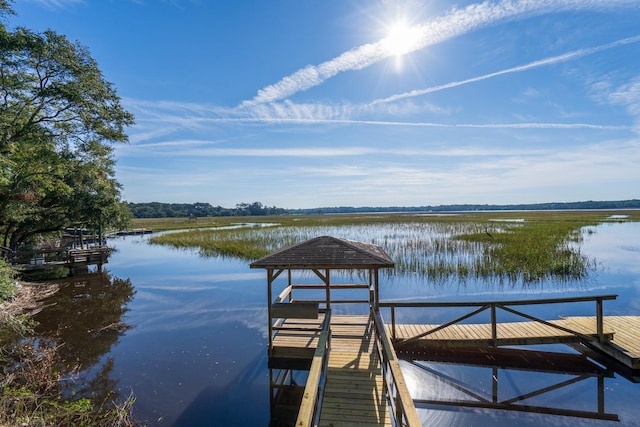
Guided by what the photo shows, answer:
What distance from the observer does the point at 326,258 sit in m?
7.13

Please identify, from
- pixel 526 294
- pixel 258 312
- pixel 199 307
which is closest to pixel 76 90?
pixel 199 307

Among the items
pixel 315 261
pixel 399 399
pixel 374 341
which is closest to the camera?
pixel 399 399

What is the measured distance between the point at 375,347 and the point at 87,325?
34.1ft

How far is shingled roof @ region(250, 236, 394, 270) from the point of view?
687 cm

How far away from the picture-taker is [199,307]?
13852 mm

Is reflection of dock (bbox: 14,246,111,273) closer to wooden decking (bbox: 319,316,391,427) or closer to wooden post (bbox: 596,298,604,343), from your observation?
wooden decking (bbox: 319,316,391,427)

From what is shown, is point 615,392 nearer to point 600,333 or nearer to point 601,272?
point 600,333

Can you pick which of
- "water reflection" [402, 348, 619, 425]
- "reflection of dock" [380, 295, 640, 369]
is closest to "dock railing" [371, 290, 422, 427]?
"water reflection" [402, 348, 619, 425]

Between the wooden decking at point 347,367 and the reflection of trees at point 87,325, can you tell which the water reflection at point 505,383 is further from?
the reflection of trees at point 87,325

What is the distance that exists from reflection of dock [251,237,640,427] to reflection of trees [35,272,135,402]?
4142mm

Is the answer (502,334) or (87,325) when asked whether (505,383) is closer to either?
(502,334)

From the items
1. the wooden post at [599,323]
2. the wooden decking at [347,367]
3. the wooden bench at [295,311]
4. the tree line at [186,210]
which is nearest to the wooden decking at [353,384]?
the wooden decking at [347,367]

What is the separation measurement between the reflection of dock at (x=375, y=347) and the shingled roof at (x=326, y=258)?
22 mm

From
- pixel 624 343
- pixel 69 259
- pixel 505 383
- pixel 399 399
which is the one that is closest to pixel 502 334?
pixel 505 383
